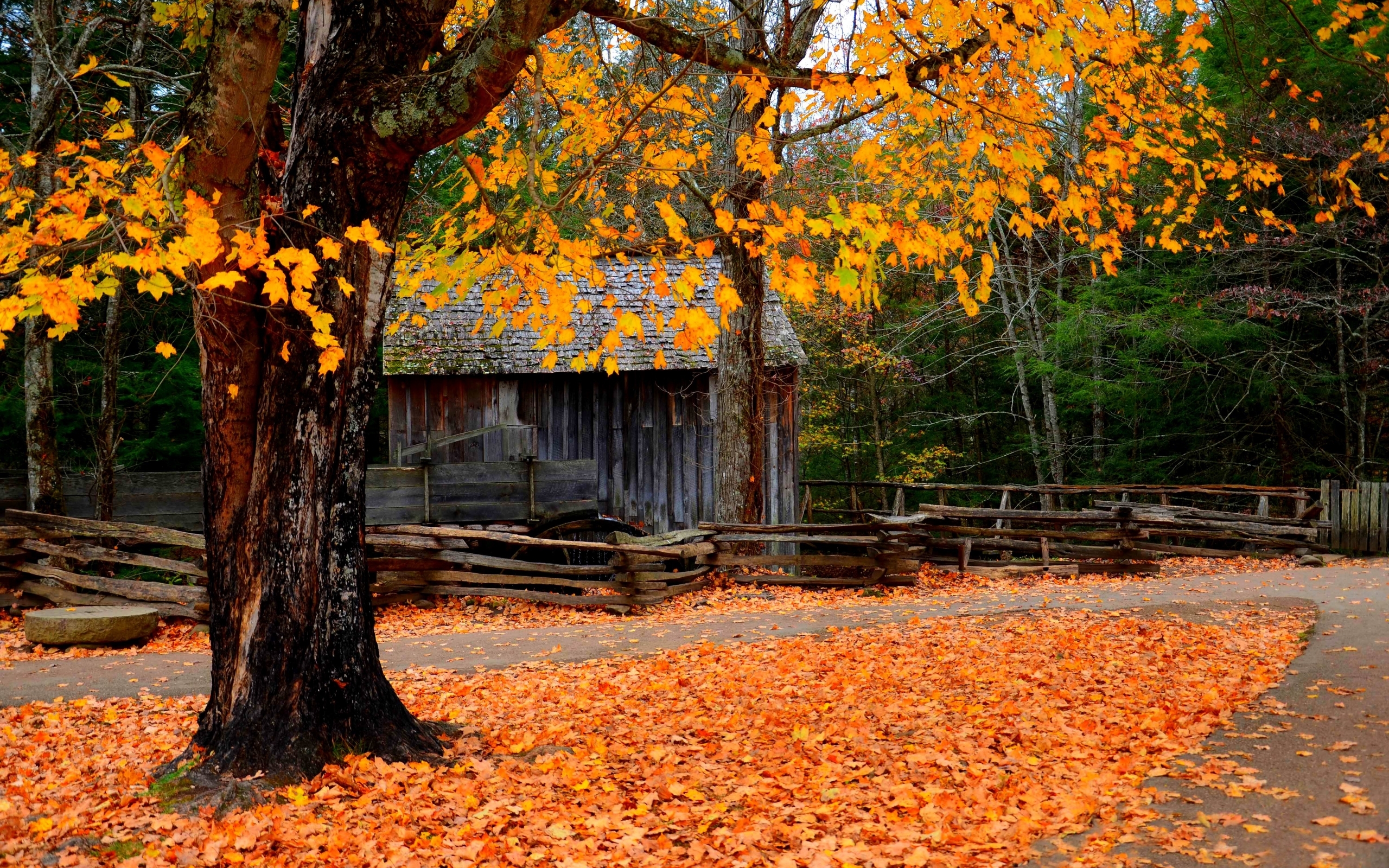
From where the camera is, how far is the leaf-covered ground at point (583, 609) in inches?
421

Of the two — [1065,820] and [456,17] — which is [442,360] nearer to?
[456,17]

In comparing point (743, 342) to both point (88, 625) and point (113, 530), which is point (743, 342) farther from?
point (88, 625)

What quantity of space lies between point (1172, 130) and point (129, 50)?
495 inches

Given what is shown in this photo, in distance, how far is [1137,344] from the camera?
21.5 meters

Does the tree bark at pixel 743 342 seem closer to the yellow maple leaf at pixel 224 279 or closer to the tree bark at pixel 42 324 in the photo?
the tree bark at pixel 42 324

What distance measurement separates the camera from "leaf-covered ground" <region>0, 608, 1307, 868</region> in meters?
4.79

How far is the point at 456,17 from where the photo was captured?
11.3m

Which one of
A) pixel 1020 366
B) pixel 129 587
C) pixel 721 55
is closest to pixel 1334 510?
pixel 1020 366

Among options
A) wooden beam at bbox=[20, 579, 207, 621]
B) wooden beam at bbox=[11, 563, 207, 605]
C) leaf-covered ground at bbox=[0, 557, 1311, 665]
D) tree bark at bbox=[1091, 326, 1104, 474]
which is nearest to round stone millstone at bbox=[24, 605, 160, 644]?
leaf-covered ground at bbox=[0, 557, 1311, 665]

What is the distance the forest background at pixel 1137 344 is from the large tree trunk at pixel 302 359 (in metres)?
8.79

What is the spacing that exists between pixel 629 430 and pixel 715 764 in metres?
9.99

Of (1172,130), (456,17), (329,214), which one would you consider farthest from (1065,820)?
(456,17)

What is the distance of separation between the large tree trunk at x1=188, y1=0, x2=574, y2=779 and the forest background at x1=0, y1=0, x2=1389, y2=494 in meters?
8.79

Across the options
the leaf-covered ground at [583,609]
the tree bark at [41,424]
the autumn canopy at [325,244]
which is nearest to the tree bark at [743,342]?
the leaf-covered ground at [583,609]
